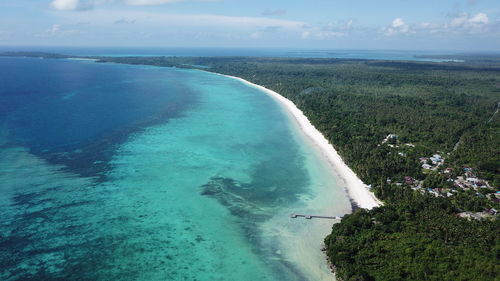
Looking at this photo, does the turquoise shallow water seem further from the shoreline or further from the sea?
the shoreline

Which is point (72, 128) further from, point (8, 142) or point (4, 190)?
point (4, 190)

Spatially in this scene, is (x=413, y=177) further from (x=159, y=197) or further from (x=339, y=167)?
(x=159, y=197)

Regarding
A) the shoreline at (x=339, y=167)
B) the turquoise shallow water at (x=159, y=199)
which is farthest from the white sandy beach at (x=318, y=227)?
the turquoise shallow water at (x=159, y=199)

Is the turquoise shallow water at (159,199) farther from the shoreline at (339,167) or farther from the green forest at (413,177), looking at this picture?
the green forest at (413,177)

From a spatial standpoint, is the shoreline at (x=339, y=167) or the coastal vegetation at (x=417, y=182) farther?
the shoreline at (x=339, y=167)

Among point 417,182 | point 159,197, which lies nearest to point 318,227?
point 417,182
